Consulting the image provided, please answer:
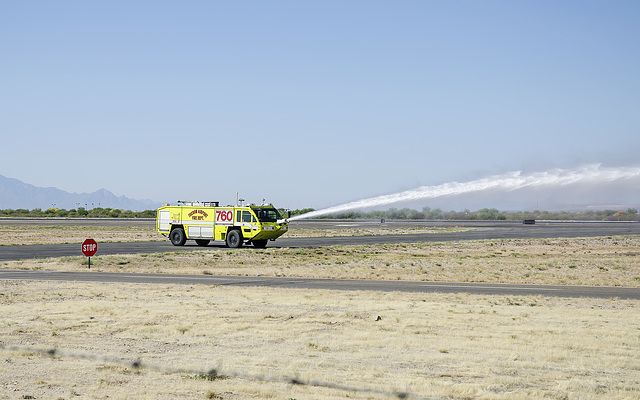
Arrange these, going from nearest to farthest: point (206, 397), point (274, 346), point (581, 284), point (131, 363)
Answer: point (206, 397)
point (131, 363)
point (274, 346)
point (581, 284)

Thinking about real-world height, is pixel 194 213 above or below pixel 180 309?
above

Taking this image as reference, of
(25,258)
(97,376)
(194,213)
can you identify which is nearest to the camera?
(97,376)

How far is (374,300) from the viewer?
73.5 feet

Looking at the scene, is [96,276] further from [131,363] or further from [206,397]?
[206,397]

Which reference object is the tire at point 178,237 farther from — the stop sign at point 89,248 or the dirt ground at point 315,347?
the dirt ground at point 315,347

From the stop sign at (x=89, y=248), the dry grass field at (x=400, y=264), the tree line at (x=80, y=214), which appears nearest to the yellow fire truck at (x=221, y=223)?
the dry grass field at (x=400, y=264)

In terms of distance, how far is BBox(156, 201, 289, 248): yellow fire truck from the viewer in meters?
49.3

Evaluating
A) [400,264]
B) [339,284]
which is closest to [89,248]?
[339,284]

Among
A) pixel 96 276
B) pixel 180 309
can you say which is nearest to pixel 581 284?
pixel 180 309

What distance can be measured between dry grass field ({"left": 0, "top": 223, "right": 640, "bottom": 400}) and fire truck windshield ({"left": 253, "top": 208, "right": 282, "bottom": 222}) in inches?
896

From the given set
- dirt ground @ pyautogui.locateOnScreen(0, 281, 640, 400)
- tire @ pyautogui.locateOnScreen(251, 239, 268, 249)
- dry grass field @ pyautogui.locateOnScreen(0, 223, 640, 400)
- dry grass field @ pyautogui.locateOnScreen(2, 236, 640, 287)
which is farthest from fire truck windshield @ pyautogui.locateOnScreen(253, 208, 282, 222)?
dirt ground @ pyautogui.locateOnScreen(0, 281, 640, 400)

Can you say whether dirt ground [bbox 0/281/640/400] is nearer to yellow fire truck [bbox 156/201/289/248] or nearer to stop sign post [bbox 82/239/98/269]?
stop sign post [bbox 82/239/98/269]

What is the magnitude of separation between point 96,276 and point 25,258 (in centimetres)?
1242

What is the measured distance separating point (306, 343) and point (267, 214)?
117 feet
